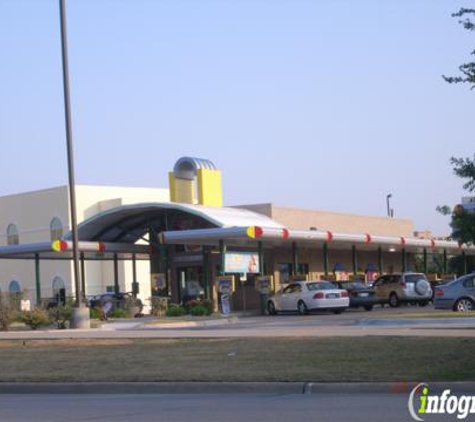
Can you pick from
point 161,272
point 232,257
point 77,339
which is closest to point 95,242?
point 161,272

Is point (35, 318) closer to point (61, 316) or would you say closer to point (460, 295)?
point (61, 316)

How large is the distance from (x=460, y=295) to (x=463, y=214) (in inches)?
656

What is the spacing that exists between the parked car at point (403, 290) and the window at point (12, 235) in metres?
38.4

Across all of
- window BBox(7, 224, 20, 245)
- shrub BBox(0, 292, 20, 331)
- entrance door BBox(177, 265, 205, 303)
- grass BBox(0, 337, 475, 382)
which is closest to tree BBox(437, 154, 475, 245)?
grass BBox(0, 337, 475, 382)

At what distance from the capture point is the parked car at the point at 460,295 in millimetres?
31281

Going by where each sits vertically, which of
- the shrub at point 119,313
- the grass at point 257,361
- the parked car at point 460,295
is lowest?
the shrub at point 119,313

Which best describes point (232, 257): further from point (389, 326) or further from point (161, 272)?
point (389, 326)

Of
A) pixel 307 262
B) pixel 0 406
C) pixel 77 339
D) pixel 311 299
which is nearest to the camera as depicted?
pixel 0 406

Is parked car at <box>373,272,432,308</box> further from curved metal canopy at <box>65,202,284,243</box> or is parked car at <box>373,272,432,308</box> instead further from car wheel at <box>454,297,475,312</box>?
car wheel at <box>454,297,475,312</box>

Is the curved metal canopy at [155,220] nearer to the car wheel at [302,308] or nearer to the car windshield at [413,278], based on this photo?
the car wheel at [302,308]

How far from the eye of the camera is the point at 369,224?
205 feet

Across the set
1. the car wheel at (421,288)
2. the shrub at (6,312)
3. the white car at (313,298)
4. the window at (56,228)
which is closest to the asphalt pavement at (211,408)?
the shrub at (6,312)

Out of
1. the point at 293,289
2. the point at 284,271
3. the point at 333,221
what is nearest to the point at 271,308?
the point at 293,289

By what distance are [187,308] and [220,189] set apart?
981cm
